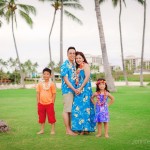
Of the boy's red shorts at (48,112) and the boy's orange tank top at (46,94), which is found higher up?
the boy's orange tank top at (46,94)

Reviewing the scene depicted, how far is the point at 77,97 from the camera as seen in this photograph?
7.05 m

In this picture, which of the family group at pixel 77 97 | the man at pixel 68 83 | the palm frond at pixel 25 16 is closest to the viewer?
the family group at pixel 77 97

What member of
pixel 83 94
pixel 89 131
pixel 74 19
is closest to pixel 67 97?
pixel 83 94

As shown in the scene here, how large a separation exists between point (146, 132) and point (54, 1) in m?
29.3

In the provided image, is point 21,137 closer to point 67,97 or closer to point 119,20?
point 67,97

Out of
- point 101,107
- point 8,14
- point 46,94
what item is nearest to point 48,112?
point 46,94

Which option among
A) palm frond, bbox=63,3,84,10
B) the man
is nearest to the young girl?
the man

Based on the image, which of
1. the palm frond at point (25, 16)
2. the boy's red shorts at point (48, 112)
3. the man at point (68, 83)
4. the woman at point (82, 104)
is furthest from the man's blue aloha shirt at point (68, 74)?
the palm frond at point (25, 16)

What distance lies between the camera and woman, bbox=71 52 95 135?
7.00 metres

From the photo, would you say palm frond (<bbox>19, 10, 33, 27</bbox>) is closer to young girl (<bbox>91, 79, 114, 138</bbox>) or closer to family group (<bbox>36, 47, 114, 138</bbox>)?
family group (<bbox>36, 47, 114, 138</bbox>)

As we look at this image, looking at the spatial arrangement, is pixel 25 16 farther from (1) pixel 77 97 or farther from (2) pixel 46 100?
(1) pixel 77 97

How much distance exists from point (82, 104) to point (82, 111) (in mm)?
138

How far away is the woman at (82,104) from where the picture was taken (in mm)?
6996

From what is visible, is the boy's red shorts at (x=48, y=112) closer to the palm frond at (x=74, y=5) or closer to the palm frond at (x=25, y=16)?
the palm frond at (x=74, y=5)
